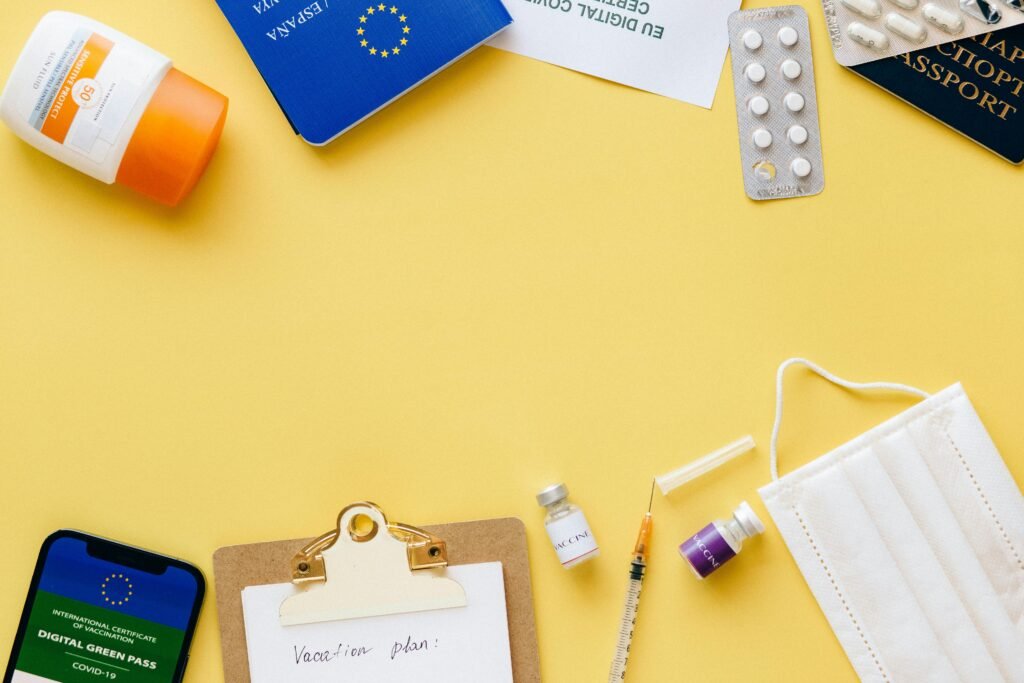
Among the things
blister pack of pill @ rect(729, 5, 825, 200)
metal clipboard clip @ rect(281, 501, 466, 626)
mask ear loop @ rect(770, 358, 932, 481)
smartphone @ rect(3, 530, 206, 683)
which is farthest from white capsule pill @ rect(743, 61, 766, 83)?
smartphone @ rect(3, 530, 206, 683)

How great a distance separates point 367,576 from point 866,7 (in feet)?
2.11

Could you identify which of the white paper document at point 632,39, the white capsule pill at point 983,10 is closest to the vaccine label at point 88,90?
the white paper document at point 632,39

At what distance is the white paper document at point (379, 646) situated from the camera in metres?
0.73

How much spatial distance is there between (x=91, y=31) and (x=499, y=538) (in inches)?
20.9

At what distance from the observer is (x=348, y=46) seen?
724mm

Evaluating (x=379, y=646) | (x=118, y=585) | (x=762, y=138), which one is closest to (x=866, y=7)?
(x=762, y=138)

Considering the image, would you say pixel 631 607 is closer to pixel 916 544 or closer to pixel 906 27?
pixel 916 544

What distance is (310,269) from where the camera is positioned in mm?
750

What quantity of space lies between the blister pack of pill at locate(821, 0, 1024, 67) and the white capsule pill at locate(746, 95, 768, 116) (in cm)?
8

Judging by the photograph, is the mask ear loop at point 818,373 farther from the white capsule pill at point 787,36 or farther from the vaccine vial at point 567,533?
the white capsule pill at point 787,36

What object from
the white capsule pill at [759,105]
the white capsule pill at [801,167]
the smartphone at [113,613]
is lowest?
the smartphone at [113,613]

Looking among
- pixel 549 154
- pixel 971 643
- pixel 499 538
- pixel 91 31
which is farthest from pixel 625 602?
pixel 91 31

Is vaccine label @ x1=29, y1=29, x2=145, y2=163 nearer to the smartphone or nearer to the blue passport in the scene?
the blue passport

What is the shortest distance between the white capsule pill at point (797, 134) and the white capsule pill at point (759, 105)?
0.09ft
